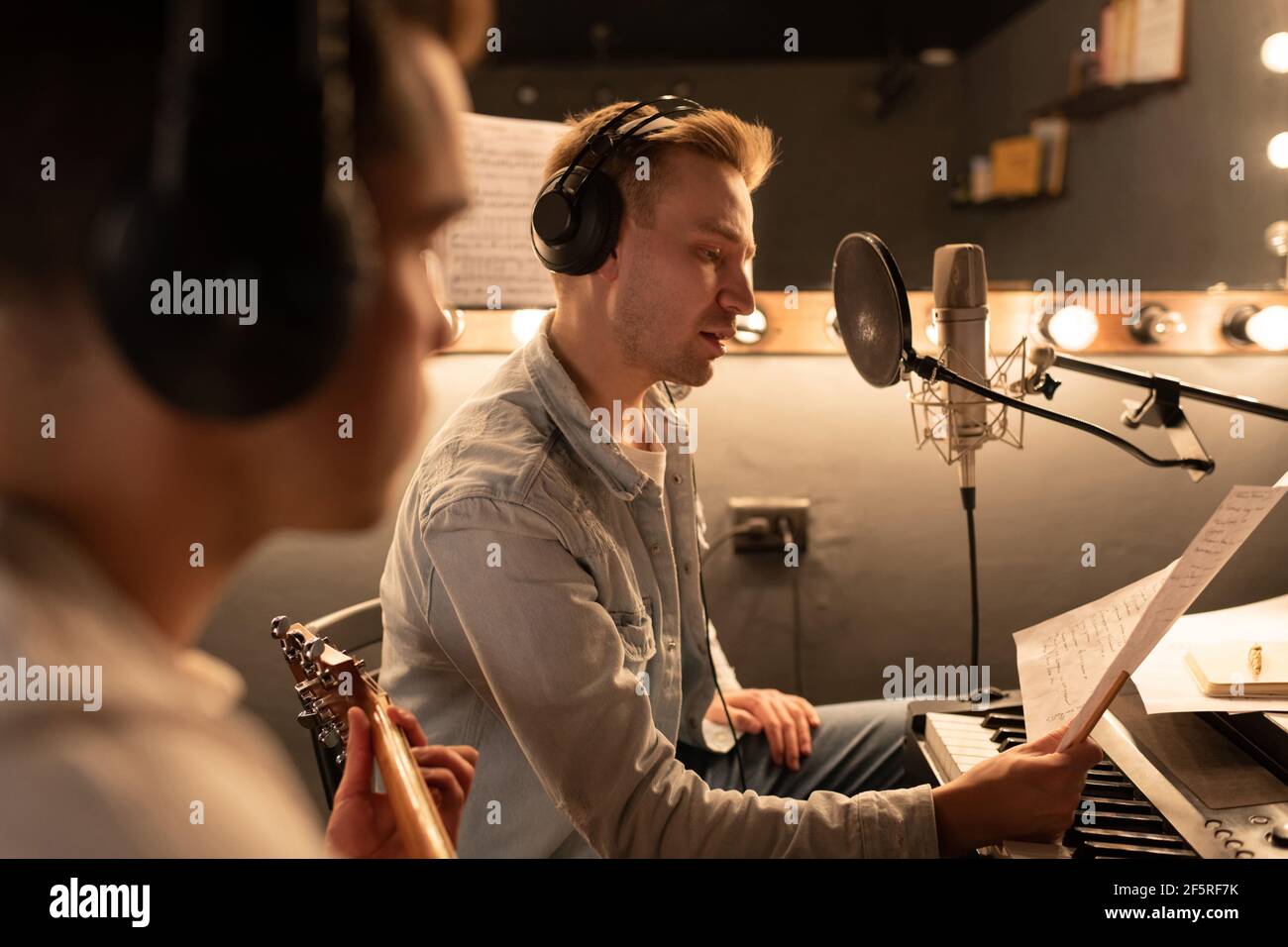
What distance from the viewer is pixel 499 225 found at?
154cm

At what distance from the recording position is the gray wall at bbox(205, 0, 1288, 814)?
1.59 metres

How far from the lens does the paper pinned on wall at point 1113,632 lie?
29.9 inches

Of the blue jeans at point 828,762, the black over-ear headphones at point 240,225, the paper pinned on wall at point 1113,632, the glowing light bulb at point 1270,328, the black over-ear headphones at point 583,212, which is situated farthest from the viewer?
the glowing light bulb at point 1270,328

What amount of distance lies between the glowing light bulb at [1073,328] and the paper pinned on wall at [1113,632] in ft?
2.24

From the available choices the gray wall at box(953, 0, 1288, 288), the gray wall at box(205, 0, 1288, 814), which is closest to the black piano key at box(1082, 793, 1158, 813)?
the gray wall at box(205, 0, 1288, 814)

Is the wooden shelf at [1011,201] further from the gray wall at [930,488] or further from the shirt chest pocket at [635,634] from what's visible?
the shirt chest pocket at [635,634]

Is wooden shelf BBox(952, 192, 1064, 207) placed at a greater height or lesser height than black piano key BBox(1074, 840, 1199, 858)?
greater

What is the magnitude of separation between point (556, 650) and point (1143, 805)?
527 mm

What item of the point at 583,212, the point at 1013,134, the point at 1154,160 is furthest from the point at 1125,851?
the point at 1013,134

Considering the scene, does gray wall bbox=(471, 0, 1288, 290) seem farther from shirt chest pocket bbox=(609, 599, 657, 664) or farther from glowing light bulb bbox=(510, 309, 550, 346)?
shirt chest pocket bbox=(609, 599, 657, 664)

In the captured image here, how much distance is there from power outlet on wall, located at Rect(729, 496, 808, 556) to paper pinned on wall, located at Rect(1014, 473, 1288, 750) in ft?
2.32

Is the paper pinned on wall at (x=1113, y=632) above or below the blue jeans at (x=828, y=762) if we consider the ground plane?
above

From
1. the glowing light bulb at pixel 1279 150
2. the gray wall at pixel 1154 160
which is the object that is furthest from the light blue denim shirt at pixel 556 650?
the glowing light bulb at pixel 1279 150
